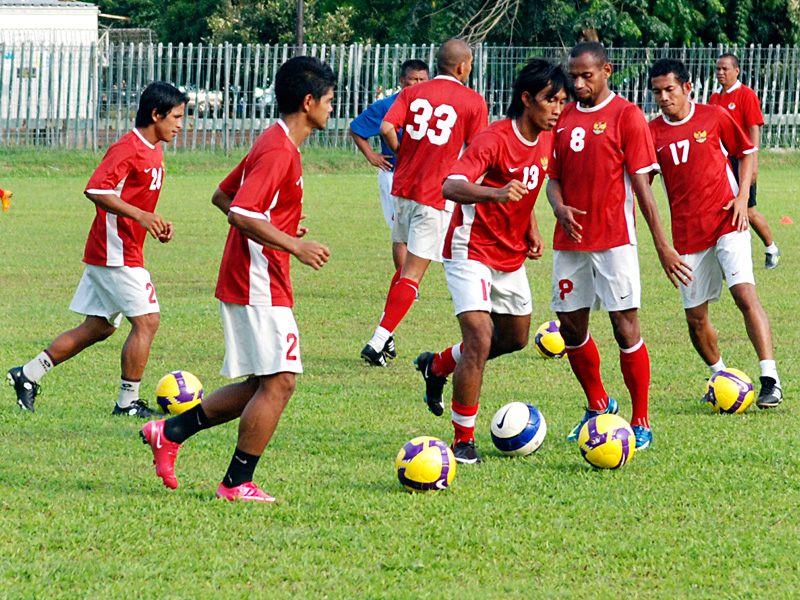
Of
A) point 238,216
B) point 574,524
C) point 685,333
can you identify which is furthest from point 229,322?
point 685,333

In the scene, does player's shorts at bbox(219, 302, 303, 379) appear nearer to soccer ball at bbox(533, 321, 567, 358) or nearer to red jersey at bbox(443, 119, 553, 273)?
red jersey at bbox(443, 119, 553, 273)

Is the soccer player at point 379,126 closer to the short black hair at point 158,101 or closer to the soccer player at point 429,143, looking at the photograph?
the soccer player at point 429,143

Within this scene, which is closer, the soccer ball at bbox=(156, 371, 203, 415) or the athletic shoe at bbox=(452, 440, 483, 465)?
the athletic shoe at bbox=(452, 440, 483, 465)

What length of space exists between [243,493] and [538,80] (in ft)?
8.35

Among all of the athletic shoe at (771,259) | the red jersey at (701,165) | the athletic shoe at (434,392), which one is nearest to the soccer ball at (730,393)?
the red jersey at (701,165)

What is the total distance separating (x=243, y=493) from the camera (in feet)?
17.0

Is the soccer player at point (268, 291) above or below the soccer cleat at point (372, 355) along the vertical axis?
above

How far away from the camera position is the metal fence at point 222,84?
27.1 meters

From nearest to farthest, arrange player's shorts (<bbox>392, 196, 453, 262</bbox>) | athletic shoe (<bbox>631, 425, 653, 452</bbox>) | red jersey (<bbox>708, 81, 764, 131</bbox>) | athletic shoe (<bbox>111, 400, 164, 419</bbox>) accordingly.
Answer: athletic shoe (<bbox>631, 425, 653, 452</bbox>)
athletic shoe (<bbox>111, 400, 164, 419</bbox>)
player's shorts (<bbox>392, 196, 453, 262</bbox>)
red jersey (<bbox>708, 81, 764, 131</bbox>)

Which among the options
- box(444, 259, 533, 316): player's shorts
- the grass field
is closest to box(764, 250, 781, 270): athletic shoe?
the grass field

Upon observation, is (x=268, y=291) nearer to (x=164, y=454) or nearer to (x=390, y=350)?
(x=164, y=454)

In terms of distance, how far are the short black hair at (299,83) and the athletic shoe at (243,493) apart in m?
1.72

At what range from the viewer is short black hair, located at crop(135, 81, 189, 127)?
6832mm

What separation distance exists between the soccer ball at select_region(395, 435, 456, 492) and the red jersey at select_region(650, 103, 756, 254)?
2.88 metres
